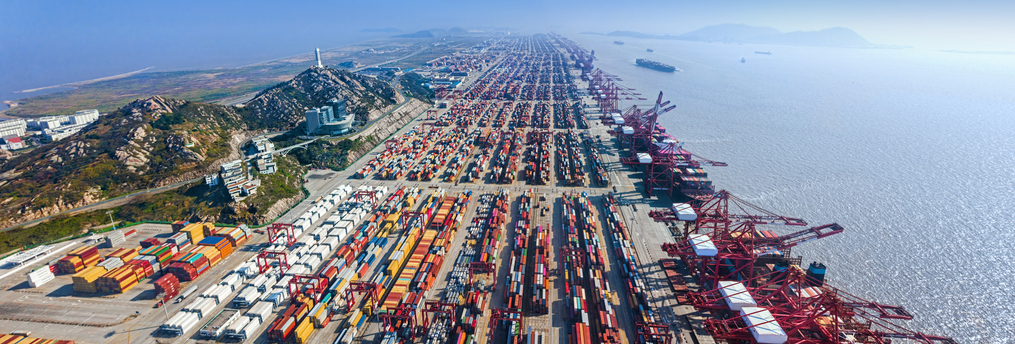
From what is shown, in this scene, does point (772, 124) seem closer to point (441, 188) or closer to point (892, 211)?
point (892, 211)

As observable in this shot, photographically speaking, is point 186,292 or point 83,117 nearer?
point 186,292

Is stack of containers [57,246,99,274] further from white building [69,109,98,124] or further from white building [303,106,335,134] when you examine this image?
white building [69,109,98,124]

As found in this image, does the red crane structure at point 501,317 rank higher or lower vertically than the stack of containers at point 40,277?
lower

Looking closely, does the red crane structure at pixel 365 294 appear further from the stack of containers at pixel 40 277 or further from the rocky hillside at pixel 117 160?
the rocky hillside at pixel 117 160

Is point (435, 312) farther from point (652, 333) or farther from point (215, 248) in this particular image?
point (215, 248)

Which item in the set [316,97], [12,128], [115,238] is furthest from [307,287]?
[12,128]

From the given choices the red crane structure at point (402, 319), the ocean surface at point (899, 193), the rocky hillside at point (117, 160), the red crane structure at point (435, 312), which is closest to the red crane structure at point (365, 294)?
the red crane structure at point (402, 319)

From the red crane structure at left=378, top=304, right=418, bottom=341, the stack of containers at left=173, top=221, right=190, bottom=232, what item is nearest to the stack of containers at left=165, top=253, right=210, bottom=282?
the stack of containers at left=173, top=221, right=190, bottom=232
